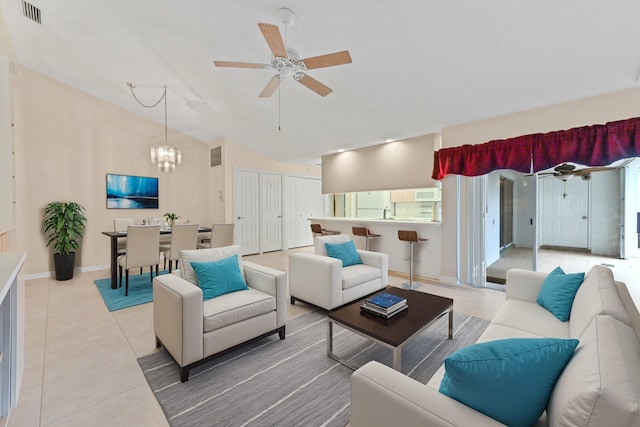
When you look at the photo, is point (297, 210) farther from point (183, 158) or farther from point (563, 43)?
point (563, 43)

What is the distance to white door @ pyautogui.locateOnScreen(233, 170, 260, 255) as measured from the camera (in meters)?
6.82

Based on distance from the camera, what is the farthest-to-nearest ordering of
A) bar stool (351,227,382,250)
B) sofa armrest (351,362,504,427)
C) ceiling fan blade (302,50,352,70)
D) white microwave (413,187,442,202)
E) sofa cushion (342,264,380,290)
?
white microwave (413,187,442,202), bar stool (351,227,382,250), sofa cushion (342,264,380,290), ceiling fan blade (302,50,352,70), sofa armrest (351,362,504,427)

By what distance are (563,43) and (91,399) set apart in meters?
4.72

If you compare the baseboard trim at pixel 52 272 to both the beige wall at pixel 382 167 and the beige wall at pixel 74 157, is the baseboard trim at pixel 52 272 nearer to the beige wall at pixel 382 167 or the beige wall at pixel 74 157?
the beige wall at pixel 74 157

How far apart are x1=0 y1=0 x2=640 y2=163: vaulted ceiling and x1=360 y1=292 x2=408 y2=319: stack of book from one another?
8.19ft

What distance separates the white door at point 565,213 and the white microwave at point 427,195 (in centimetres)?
188

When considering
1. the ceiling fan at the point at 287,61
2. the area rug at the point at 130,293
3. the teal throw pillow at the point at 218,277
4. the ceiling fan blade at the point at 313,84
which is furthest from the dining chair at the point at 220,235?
the ceiling fan blade at the point at 313,84

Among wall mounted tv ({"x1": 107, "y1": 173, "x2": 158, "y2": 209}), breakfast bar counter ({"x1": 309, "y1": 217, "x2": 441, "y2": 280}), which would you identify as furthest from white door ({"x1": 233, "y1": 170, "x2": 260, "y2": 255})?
breakfast bar counter ({"x1": 309, "y1": 217, "x2": 441, "y2": 280})

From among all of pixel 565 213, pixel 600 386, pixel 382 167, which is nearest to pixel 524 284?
pixel 600 386

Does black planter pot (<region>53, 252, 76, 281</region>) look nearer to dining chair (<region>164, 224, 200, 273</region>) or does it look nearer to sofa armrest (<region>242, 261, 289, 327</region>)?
dining chair (<region>164, 224, 200, 273</region>)

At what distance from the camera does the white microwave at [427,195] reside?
5.76 m

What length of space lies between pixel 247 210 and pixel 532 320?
6.11 metres

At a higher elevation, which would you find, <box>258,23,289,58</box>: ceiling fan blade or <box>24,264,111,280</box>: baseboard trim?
<box>258,23,289,58</box>: ceiling fan blade

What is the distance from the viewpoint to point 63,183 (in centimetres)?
509
